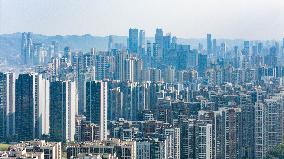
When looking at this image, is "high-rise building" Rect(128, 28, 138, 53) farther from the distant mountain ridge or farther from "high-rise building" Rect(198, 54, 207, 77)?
"high-rise building" Rect(198, 54, 207, 77)

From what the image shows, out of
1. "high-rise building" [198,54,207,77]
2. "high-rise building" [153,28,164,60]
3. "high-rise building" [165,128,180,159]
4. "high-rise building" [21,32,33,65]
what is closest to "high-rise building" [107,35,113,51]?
"high-rise building" [153,28,164,60]

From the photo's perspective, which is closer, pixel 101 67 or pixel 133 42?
pixel 101 67

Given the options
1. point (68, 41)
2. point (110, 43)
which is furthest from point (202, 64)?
point (68, 41)

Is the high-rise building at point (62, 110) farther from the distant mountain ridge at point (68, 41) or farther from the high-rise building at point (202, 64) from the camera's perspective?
the high-rise building at point (202, 64)

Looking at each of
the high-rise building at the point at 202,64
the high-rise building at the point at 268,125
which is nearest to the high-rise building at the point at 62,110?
the high-rise building at the point at 268,125

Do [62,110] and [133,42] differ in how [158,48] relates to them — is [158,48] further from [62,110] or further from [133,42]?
[62,110]
